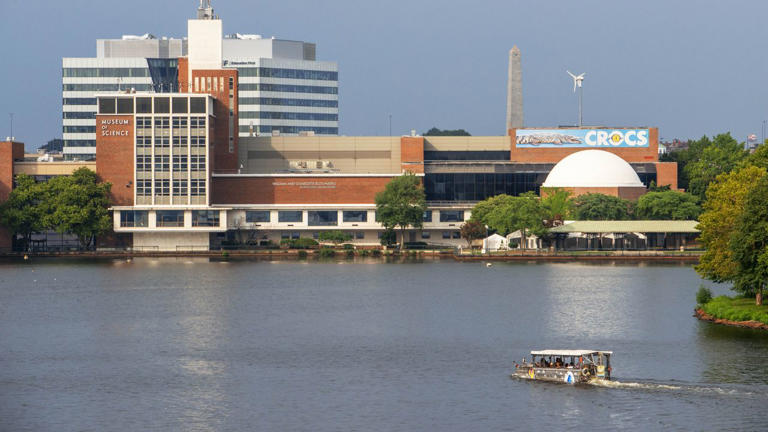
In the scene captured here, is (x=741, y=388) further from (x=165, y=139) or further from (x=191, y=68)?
(x=191, y=68)

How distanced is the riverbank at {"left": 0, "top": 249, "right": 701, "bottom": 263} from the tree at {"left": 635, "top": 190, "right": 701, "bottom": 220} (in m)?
13.3

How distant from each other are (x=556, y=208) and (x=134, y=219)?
65.2 meters

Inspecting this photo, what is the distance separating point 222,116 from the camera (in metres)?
185

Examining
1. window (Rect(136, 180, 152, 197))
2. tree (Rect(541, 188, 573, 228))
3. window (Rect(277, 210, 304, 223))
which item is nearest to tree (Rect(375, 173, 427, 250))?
window (Rect(277, 210, 304, 223))

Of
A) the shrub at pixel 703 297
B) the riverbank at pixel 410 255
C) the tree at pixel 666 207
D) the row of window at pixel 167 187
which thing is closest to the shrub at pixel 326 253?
the riverbank at pixel 410 255

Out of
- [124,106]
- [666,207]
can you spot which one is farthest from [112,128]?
[666,207]

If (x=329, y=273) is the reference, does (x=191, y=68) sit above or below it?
above

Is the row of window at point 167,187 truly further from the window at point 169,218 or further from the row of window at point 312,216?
the row of window at point 312,216

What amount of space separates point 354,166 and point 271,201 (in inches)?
800

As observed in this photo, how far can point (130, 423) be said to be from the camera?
56750mm

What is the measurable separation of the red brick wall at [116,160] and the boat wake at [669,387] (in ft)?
404

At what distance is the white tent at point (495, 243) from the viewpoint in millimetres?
171125

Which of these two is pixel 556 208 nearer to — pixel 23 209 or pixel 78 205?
pixel 78 205

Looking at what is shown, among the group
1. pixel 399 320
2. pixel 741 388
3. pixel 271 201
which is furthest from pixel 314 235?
pixel 741 388
